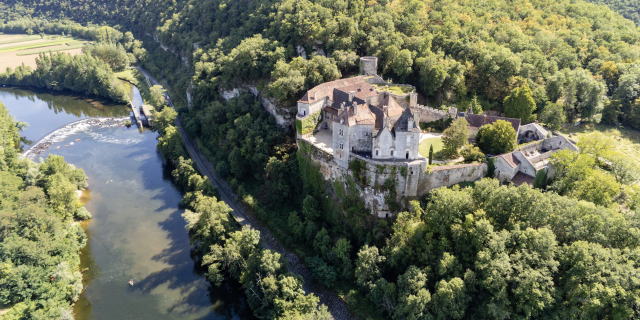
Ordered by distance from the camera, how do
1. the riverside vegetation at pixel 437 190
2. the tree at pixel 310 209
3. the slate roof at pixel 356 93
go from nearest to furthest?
the riverside vegetation at pixel 437 190 → the tree at pixel 310 209 → the slate roof at pixel 356 93

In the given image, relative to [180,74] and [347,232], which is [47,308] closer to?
[347,232]

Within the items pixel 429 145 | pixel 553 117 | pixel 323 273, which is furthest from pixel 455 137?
pixel 323 273

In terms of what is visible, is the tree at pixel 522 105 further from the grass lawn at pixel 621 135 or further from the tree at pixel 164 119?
the tree at pixel 164 119

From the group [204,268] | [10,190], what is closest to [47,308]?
[204,268]

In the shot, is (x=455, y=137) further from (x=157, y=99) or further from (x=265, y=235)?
(x=157, y=99)

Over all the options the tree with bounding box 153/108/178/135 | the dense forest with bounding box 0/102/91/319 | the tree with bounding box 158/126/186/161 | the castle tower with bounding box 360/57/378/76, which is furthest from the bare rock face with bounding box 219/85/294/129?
the dense forest with bounding box 0/102/91/319

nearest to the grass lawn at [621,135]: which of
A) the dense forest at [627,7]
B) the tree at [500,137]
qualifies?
the tree at [500,137]

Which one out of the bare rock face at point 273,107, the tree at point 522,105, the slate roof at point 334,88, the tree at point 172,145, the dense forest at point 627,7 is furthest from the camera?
the dense forest at point 627,7
